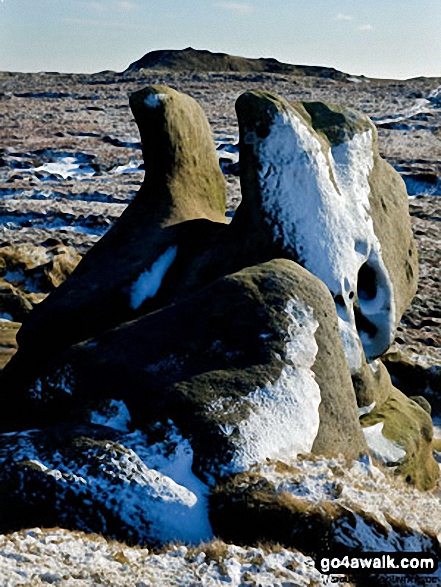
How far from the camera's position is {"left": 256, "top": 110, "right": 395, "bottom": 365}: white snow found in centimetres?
1001

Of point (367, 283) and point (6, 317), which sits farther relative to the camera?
point (6, 317)

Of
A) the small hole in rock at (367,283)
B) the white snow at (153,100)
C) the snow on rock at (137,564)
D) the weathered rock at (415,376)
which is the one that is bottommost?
the weathered rock at (415,376)

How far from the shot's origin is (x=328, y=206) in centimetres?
1027

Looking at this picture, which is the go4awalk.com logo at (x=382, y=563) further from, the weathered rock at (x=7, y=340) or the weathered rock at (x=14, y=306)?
the weathered rock at (x=14, y=306)

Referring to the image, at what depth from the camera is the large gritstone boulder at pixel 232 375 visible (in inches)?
285

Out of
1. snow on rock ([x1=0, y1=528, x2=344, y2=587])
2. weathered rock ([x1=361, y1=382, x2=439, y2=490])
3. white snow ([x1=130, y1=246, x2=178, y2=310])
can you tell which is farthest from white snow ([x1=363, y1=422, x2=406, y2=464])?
snow on rock ([x1=0, y1=528, x2=344, y2=587])

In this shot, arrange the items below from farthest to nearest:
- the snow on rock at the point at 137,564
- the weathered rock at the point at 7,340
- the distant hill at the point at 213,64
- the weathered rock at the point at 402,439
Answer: the distant hill at the point at 213,64, the weathered rock at the point at 7,340, the weathered rock at the point at 402,439, the snow on rock at the point at 137,564

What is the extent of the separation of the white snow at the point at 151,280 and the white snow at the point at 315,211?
1657 millimetres

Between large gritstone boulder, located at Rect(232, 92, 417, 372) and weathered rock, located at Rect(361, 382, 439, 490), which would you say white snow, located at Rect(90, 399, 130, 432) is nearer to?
large gritstone boulder, located at Rect(232, 92, 417, 372)

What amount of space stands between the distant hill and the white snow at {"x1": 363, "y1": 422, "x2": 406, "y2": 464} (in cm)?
8815

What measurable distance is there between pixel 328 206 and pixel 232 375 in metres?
3.50

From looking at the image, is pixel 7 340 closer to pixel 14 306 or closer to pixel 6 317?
pixel 6 317

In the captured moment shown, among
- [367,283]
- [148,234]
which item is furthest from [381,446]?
[148,234]

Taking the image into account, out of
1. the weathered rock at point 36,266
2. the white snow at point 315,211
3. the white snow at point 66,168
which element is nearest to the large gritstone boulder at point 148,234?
the white snow at point 315,211
